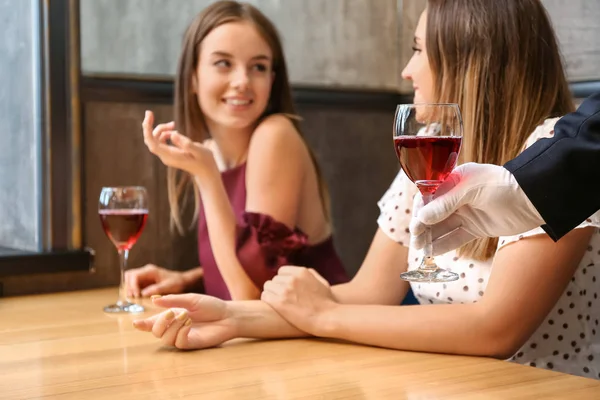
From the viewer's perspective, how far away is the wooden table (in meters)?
1.19

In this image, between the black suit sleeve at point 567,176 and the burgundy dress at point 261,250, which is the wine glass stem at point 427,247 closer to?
the black suit sleeve at point 567,176

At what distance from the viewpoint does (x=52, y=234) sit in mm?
2553

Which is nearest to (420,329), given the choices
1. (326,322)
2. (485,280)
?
(326,322)

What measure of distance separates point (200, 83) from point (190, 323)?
4.04 feet

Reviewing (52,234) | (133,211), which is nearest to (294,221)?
(133,211)

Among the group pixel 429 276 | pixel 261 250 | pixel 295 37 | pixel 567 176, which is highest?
pixel 295 37

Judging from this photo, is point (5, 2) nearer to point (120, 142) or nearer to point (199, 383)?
point (120, 142)

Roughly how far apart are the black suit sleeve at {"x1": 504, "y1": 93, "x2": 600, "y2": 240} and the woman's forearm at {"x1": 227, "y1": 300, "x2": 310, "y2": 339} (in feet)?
A: 2.01

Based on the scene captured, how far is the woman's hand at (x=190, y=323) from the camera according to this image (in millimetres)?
1471

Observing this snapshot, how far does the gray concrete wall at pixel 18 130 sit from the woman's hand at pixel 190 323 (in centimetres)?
119

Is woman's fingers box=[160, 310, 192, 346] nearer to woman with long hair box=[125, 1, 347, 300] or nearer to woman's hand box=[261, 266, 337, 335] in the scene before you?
woman's hand box=[261, 266, 337, 335]

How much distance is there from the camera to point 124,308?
201 cm

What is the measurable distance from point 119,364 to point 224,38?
53.0 inches

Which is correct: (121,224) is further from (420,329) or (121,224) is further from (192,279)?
(420,329)
